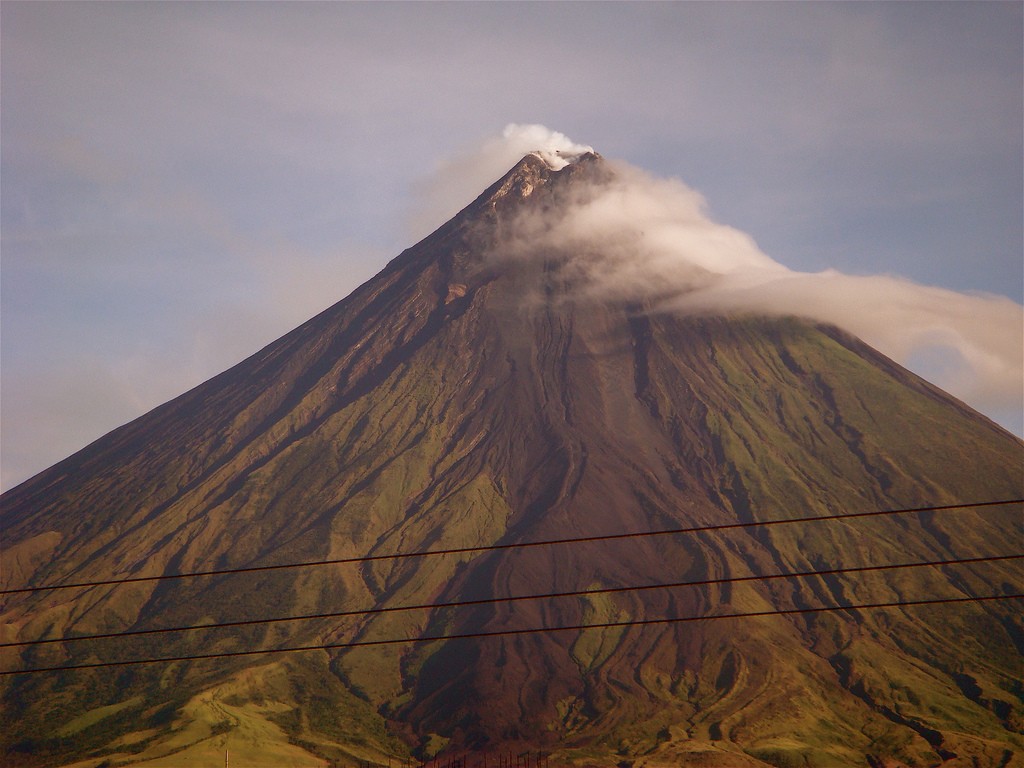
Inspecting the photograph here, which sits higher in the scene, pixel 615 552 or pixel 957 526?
pixel 615 552

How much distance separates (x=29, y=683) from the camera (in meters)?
163

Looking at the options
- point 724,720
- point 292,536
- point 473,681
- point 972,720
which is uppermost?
point 292,536

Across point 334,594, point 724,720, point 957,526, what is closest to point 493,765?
point 724,720

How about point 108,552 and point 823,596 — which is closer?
point 823,596

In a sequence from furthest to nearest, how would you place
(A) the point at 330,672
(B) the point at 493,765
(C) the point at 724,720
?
(A) the point at 330,672 → (C) the point at 724,720 → (B) the point at 493,765

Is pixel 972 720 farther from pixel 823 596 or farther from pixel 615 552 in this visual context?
pixel 615 552

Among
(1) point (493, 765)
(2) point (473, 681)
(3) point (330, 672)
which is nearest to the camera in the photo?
(1) point (493, 765)

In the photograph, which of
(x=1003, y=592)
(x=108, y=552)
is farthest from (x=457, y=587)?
(x=1003, y=592)

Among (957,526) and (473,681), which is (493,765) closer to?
(473,681)

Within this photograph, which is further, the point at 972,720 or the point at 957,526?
the point at 957,526

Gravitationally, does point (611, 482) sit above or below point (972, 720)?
above

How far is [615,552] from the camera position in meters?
184

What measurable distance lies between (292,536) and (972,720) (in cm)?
11099

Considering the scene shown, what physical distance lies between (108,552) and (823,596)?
12222 cm
